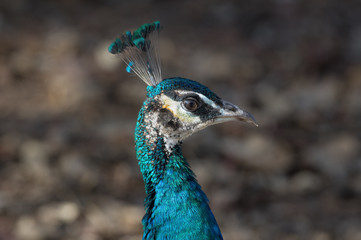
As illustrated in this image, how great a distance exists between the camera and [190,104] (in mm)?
1551

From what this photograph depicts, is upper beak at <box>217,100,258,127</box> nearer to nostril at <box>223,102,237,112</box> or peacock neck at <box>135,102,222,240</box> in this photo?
nostril at <box>223,102,237,112</box>

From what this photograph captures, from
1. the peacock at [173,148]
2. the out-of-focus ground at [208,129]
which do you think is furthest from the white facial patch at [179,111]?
the out-of-focus ground at [208,129]

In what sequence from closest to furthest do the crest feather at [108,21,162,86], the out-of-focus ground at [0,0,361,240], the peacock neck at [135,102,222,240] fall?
the peacock neck at [135,102,222,240] → the crest feather at [108,21,162,86] → the out-of-focus ground at [0,0,361,240]

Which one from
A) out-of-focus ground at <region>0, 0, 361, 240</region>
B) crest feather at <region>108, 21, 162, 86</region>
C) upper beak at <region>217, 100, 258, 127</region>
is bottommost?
upper beak at <region>217, 100, 258, 127</region>

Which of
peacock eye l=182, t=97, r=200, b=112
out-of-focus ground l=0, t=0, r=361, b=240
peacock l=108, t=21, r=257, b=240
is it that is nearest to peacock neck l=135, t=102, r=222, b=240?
peacock l=108, t=21, r=257, b=240

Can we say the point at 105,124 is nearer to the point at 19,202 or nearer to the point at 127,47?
the point at 19,202

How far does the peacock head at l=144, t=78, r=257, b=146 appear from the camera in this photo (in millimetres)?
1554

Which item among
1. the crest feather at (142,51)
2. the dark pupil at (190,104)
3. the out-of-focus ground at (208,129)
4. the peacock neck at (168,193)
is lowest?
the peacock neck at (168,193)

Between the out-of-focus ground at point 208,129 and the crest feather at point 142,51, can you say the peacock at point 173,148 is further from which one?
the out-of-focus ground at point 208,129

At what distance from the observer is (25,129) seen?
3.40 m

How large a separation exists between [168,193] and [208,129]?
203 cm

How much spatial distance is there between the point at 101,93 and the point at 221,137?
3.53ft

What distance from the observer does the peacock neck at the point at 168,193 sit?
1499mm

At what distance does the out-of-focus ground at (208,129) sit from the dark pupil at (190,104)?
1.17 m
